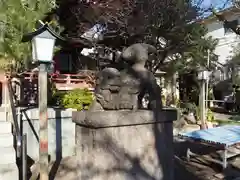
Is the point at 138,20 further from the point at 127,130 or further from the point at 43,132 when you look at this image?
the point at 127,130

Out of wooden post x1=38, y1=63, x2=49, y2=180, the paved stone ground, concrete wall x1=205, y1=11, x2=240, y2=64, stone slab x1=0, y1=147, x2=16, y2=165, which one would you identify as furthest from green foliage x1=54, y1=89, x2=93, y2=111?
concrete wall x1=205, y1=11, x2=240, y2=64

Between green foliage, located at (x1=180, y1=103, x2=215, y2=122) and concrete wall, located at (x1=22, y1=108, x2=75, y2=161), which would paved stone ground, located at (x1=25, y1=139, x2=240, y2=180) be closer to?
concrete wall, located at (x1=22, y1=108, x2=75, y2=161)

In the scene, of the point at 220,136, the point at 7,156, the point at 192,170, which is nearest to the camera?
the point at 7,156

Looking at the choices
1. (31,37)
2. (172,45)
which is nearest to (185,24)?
(172,45)

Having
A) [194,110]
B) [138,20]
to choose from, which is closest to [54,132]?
[138,20]

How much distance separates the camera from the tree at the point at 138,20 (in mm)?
9141

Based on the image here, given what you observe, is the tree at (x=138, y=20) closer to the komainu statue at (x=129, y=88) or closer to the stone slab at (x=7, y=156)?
the stone slab at (x=7, y=156)

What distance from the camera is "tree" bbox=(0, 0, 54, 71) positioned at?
17.9 feet

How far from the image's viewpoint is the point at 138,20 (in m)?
9.25

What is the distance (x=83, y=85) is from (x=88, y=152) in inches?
289

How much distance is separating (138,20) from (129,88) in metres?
6.57

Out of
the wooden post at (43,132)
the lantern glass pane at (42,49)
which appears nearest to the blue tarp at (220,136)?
the wooden post at (43,132)

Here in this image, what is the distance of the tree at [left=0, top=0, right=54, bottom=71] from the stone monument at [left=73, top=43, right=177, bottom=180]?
2959 mm

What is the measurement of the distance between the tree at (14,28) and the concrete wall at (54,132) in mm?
1137
